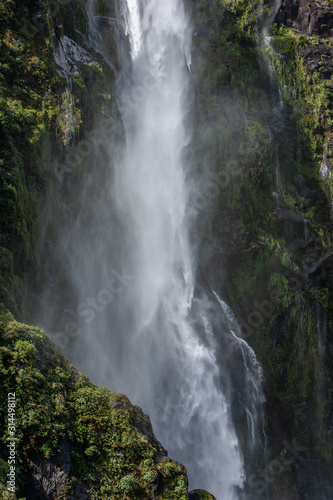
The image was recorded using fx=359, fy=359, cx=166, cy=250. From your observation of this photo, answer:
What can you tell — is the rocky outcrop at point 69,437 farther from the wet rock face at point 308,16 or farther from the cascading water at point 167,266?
the wet rock face at point 308,16

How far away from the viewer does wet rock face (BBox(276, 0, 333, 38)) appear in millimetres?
25500

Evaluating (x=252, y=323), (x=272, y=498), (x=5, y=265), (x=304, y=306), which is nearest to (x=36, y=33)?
(x=5, y=265)

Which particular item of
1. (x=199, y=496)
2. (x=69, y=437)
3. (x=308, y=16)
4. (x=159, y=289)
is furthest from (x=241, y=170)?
(x=69, y=437)

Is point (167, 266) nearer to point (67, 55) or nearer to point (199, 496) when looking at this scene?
point (67, 55)

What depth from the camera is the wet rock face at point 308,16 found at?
25500 millimetres

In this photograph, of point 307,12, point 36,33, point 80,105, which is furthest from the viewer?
point 307,12

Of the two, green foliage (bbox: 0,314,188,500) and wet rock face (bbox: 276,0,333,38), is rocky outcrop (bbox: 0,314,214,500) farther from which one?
wet rock face (bbox: 276,0,333,38)

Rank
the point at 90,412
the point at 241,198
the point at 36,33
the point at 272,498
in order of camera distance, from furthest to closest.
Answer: the point at 241,198 < the point at 272,498 < the point at 36,33 < the point at 90,412

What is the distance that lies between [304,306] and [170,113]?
1473 cm

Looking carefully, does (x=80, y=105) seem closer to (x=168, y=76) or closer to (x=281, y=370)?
(x=168, y=76)

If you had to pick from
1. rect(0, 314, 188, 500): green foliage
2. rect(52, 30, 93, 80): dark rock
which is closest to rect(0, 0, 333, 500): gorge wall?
rect(52, 30, 93, 80): dark rock

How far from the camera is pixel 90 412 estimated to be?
8086mm

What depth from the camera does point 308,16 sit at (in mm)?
25766

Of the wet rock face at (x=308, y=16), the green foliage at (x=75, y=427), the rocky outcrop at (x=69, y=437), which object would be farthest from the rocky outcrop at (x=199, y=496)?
the wet rock face at (x=308, y=16)
